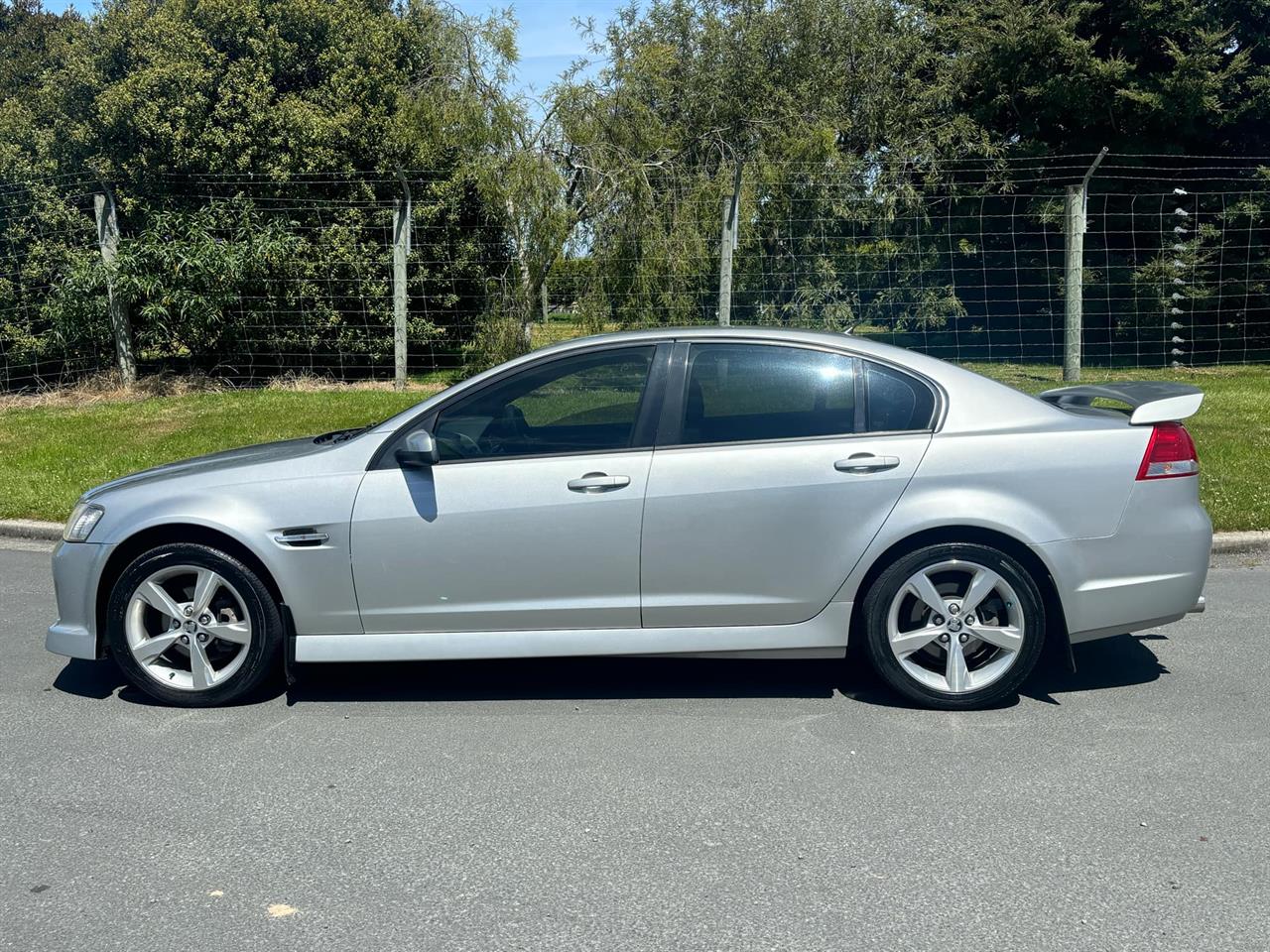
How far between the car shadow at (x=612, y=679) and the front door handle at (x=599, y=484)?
3.18 feet

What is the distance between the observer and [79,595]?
197 inches

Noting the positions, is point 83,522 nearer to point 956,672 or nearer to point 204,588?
point 204,588

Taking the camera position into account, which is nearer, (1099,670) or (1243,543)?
(1099,670)

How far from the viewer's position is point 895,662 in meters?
4.79

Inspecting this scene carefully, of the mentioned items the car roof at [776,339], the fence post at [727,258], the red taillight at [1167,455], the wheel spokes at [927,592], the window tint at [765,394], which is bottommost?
the wheel spokes at [927,592]

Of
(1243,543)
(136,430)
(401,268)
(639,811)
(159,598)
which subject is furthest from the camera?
(401,268)

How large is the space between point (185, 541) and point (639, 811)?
2340 mm

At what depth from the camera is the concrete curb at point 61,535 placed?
7508mm

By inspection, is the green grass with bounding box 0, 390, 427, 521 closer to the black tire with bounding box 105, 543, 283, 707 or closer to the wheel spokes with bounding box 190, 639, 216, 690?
the black tire with bounding box 105, 543, 283, 707

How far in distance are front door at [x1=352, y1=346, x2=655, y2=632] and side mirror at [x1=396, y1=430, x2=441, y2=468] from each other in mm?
54

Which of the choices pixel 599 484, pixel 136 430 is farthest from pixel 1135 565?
pixel 136 430

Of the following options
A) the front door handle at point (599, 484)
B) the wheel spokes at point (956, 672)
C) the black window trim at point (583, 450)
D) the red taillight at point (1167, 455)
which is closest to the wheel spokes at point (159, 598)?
the black window trim at point (583, 450)

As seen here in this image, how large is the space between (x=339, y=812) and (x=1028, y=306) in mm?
19628

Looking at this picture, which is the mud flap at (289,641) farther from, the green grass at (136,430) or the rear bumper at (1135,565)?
the green grass at (136,430)
